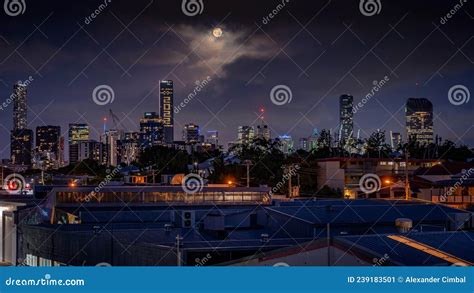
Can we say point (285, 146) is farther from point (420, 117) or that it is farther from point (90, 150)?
point (90, 150)

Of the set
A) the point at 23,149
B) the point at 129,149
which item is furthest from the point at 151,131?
the point at 23,149

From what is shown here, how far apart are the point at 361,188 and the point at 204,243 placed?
93.1ft

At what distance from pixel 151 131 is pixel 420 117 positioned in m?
36.1

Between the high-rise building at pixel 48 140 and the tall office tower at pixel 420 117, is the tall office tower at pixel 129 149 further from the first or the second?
the tall office tower at pixel 420 117

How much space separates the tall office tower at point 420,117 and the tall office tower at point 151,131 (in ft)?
104

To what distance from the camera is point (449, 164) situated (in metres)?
43.2

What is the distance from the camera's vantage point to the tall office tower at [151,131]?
9244cm

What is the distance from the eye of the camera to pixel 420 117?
73188 mm

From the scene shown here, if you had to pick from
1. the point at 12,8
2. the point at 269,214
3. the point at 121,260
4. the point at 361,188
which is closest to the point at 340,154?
the point at 361,188

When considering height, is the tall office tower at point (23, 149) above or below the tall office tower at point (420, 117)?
below

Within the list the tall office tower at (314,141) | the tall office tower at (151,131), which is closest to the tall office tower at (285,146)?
the tall office tower at (314,141)

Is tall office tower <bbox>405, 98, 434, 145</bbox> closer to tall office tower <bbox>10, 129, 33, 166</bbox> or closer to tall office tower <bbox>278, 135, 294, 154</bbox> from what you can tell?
tall office tower <bbox>278, 135, 294, 154</bbox>

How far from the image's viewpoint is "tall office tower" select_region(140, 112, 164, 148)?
9244 centimetres
